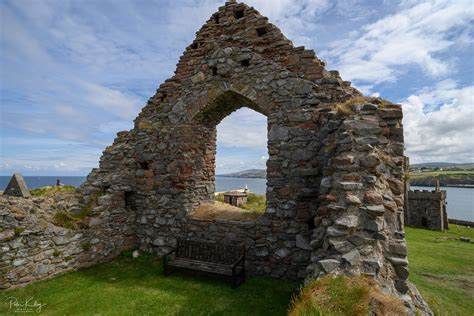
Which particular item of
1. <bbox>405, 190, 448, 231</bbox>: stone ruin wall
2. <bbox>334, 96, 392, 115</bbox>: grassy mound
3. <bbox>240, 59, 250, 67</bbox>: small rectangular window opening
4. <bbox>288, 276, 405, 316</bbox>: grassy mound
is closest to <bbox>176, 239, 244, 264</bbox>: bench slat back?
<bbox>288, 276, 405, 316</bbox>: grassy mound

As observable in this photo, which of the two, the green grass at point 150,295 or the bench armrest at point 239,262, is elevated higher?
the bench armrest at point 239,262

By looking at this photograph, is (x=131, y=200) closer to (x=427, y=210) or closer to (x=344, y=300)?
(x=344, y=300)

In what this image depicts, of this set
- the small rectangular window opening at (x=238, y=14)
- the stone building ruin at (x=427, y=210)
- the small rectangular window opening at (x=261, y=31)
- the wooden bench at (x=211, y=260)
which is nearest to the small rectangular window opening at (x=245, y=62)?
the small rectangular window opening at (x=261, y=31)

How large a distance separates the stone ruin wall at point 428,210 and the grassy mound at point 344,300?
34272mm

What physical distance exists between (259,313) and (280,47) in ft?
20.1

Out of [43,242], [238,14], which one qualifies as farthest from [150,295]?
[238,14]

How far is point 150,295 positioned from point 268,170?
150 inches

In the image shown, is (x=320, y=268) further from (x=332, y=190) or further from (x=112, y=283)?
(x=112, y=283)

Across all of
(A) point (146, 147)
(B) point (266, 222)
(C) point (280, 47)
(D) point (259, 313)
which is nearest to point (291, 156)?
(B) point (266, 222)

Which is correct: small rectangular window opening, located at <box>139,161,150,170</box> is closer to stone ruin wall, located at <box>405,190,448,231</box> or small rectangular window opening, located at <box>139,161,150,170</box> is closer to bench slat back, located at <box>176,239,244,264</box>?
bench slat back, located at <box>176,239,244,264</box>

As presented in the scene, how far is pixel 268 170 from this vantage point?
697 cm

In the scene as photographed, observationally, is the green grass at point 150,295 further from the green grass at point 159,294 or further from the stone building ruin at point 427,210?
the stone building ruin at point 427,210

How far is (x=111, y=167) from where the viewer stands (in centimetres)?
839
